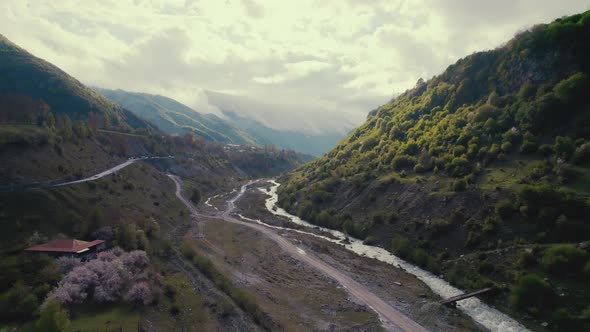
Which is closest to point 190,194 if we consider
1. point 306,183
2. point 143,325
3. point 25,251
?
point 306,183

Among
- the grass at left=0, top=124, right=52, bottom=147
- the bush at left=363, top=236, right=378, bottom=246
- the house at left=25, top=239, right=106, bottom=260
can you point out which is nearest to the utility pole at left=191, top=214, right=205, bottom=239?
the house at left=25, top=239, right=106, bottom=260

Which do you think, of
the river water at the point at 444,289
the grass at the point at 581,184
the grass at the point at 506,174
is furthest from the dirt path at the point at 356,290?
the grass at the point at 581,184

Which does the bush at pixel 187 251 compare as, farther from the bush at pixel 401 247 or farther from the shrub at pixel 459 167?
the shrub at pixel 459 167

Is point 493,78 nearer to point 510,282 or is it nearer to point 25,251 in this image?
point 510,282

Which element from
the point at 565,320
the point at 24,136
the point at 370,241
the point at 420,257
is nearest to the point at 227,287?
the point at 420,257

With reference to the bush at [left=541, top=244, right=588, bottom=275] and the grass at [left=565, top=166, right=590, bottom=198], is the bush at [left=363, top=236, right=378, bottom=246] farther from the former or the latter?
the grass at [left=565, top=166, right=590, bottom=198]

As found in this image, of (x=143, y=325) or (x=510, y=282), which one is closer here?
(x=143, y=325)

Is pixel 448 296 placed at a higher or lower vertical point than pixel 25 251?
higher
